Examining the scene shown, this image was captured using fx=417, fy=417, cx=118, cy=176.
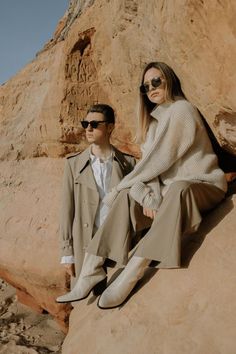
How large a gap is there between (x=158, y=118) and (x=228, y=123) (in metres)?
0.50

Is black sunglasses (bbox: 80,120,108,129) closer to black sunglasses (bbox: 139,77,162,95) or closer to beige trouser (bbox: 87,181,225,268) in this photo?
black sunglasses (bbox: 139,77,162,95)

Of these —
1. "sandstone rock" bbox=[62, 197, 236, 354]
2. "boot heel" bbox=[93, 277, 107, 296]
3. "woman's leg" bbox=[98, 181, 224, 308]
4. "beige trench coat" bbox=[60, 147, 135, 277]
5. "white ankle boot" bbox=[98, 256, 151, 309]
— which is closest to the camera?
"sandstone rock" bbox=[62, 197, 236, 354]

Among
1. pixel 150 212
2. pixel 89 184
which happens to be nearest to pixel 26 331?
pixel 89 184

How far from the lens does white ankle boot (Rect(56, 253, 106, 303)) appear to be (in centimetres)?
238

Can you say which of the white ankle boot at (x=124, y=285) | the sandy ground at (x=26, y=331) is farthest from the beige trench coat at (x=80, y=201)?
the sandy ground at (x=26, y=331)

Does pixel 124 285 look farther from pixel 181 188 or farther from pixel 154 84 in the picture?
pixel 154 84

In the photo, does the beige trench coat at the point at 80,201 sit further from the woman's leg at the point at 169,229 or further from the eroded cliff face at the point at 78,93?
the eroded cliff face at the point at 78,93

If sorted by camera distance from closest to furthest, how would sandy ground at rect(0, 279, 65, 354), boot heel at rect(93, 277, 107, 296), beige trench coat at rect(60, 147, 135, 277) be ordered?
boot heel at rect(93, 277, 107, 296) → beige trench coat at rect(60, 147, 135, 277) → sandy ground at rect(0, 279, 65, 354)

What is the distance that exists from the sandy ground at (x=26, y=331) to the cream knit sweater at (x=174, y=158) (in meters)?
2.21

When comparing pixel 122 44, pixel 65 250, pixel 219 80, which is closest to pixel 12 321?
pixel 65 250

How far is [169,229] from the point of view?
79.9 inches

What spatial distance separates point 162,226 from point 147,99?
856 millimetres

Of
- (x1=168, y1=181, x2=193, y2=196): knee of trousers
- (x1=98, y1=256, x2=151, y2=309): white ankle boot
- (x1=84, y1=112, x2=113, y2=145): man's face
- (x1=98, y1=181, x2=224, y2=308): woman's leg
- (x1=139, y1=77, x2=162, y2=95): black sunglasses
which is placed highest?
(x1=139, y1=77, x2=162, y2=95): black sunglasses

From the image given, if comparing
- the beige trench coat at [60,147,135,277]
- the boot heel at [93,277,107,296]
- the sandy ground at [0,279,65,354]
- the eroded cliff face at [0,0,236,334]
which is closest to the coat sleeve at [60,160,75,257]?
the beige trench coat at [60,147,135,277]
